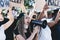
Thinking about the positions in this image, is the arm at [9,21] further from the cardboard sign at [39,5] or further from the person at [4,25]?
the cardboard sign at [39,5]

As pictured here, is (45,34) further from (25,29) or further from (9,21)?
(9,21)

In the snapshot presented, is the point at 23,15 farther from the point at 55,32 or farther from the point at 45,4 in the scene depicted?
the point at 55,32

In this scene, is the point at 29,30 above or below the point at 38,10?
below

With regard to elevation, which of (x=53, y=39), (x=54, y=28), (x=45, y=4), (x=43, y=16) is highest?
(x=45, y=4)

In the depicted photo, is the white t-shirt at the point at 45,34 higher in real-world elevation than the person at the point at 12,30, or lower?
lower

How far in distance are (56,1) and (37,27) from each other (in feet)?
0.98

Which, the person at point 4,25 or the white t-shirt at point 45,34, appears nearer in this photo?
the person at point 4,25

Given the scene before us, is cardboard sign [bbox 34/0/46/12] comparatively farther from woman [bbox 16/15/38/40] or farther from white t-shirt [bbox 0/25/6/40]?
white t-shirt [bbox 0/25/6/40]

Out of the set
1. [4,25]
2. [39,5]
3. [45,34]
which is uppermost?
[39,5]

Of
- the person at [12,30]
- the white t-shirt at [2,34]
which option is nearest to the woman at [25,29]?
the person at [12,30]

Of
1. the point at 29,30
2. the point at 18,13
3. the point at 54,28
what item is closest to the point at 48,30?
the point at 54,28

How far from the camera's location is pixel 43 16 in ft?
4.69

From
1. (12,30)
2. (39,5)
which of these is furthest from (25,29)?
(39,5)

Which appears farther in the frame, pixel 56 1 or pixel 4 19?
pixel 56 1
